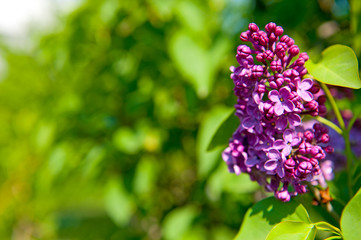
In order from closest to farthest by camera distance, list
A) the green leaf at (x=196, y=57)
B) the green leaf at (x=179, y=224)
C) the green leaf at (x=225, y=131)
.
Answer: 1. the green leaf at (x=225, y=131)
2. the green leaf at (x=196, y=57)
3. the green leaf at (x=179, y=224)

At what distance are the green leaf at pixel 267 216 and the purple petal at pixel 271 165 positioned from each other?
0.10m

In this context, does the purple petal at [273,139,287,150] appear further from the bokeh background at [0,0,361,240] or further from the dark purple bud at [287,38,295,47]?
the bokeh background at [0,0,361,240]

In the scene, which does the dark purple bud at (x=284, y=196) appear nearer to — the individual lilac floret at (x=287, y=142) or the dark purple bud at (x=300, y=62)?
the individual lilac floret at (x=287, y=142)

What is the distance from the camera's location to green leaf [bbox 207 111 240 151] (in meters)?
0.72

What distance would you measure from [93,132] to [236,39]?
904 millimetres

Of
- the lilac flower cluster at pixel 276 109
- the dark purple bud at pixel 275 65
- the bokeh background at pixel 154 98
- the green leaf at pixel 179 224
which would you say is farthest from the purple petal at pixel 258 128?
the green leaf at pixel 179 224

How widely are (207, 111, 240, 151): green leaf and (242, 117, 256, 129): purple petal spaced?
91mm

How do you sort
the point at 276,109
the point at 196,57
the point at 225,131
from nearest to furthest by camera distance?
the point at 276,109
the point at 225,131
the point at 196,57

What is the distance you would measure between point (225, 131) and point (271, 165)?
14 centimetres

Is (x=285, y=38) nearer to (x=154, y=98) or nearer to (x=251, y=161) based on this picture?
(x=251, y=161)

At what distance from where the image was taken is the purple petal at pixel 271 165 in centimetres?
60

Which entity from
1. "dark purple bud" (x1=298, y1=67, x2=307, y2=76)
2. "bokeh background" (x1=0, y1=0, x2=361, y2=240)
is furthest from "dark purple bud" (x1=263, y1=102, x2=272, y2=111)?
"bokeh background" (x1=0, y1=0, x2=361, y2=240)

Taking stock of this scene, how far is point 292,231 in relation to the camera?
0.59m

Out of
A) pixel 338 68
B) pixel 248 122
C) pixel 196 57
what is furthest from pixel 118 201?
pixel 338 68
